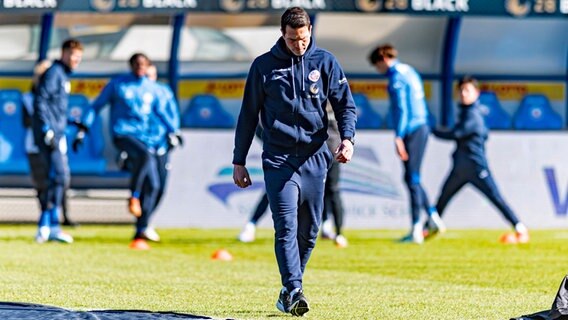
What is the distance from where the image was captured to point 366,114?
20.8 m

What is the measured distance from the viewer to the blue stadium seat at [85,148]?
794 inches

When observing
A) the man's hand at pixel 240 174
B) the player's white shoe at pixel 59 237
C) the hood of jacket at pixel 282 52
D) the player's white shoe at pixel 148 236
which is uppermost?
the hood of jacket at pixel 282 52

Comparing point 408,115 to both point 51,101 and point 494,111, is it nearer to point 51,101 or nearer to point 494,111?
point 51,101

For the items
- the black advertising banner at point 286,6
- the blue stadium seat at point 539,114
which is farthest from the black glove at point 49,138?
the blue stadium seat at point 539,114

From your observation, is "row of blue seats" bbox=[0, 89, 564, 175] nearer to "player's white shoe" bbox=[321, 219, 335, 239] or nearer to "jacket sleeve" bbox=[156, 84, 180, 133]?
"player's white shoe" bbox=[321, 219, 335, 239]

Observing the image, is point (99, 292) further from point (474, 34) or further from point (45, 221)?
point (474, 34)

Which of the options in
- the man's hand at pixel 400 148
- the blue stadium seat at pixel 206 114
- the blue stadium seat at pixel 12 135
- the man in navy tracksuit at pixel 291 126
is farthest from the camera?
the blue stadium seat at pixel 206 114

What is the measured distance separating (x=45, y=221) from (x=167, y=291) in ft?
19.4

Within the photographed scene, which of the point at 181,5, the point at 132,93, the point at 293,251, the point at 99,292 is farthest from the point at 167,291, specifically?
the point at 181,5

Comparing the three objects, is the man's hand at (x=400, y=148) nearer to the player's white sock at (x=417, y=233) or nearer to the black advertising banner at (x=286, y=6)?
the player's white sock at (x=417, y=233)

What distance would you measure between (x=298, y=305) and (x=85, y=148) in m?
Result: 12.1

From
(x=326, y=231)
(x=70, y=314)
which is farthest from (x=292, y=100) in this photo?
(x=326, y=231)

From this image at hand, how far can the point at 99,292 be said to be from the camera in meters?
10.4

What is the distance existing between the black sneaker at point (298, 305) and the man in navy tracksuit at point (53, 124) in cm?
776
